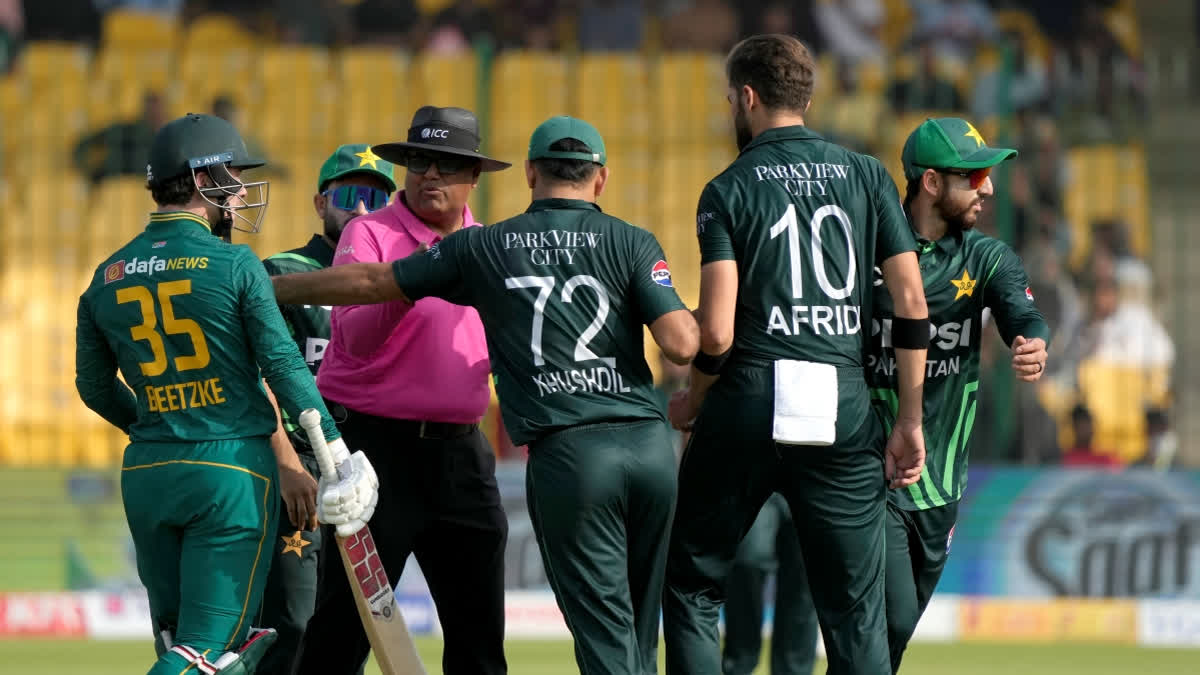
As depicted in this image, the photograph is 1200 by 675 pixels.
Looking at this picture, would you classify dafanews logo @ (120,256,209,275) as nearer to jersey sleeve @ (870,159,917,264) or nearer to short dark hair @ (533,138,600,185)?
short dark hair @ (533,138,600,185)

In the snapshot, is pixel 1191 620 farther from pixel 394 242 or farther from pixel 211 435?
pixel 211 435

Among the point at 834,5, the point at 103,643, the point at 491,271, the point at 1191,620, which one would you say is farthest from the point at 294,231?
the point at 491,271

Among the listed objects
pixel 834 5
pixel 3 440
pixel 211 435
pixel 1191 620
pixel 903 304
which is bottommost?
pixel 1191 620

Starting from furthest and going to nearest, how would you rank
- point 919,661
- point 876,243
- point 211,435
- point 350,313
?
1. point 919,661
2. point 350,313
3. point 876,243
4. point 211,435

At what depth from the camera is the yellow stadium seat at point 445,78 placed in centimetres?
1429

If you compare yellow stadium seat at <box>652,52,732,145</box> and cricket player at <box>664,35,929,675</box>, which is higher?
yellow stadium seat at <box>652,52,732,145</box>

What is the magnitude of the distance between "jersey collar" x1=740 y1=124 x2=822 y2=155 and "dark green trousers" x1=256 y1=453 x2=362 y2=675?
A: 211 centimetres

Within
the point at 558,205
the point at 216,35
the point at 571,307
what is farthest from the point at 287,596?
the point at 216,35

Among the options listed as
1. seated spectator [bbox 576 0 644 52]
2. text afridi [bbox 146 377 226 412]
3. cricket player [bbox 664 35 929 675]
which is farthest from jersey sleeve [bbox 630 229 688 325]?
seated spectator [bbox 576 0 644 52]

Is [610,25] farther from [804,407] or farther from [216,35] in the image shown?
[804,407]

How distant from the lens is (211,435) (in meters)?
5.14

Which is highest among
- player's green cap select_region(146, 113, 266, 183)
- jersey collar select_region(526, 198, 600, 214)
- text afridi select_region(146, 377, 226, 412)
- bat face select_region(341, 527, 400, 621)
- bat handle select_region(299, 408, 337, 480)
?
player's green cap select_region(146, 113, 266, 183)

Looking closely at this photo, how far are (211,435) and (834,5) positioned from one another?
454 inches

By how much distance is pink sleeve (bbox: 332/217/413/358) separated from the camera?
593 cm
